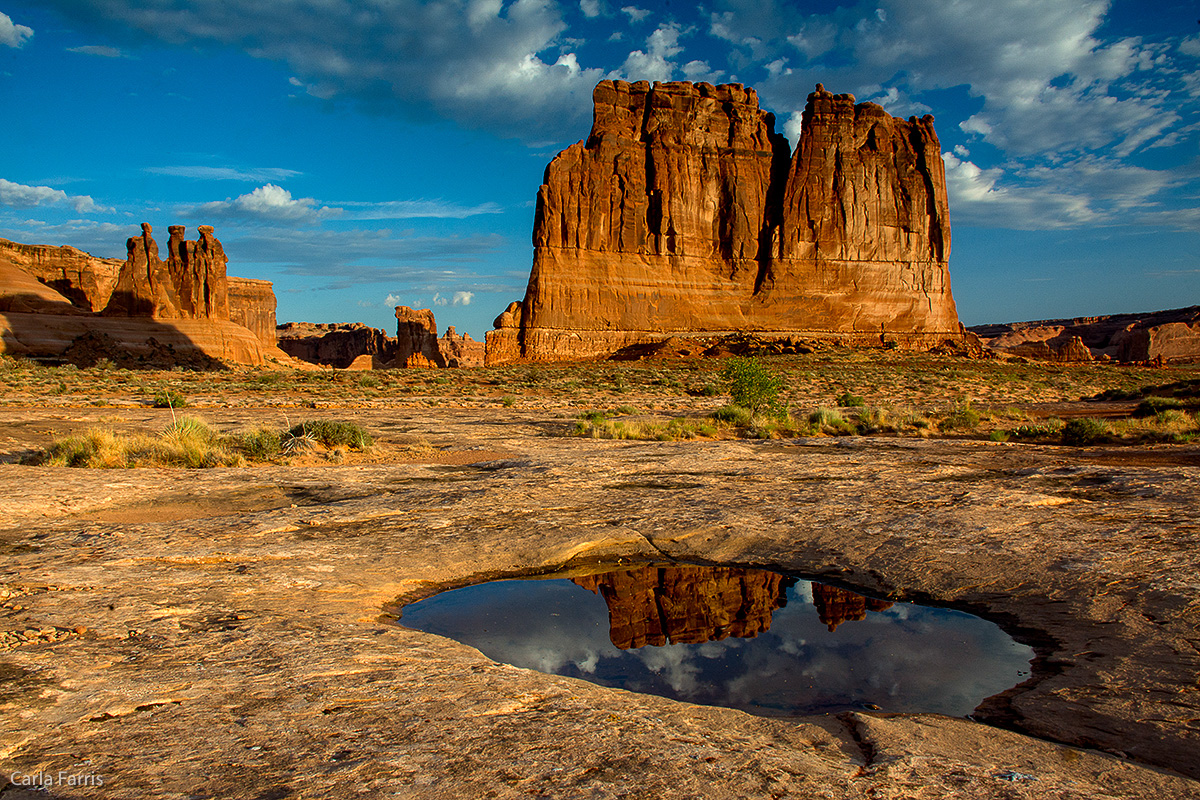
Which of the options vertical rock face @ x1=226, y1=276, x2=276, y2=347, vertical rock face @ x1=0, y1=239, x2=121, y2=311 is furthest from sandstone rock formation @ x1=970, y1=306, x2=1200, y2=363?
vertical rock face @ x1=226, y1=276, x2=276, y2=347

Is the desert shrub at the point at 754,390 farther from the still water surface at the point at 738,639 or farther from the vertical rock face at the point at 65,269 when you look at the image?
the vertical rock face at the point at 65,269

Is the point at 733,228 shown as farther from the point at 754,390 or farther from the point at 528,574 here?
the point at 528,574

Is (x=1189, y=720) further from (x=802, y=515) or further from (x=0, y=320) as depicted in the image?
(x=0, y=320)

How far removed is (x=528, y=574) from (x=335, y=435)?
293 inches

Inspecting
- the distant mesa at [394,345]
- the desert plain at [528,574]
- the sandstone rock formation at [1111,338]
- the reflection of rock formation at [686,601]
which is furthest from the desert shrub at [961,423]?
the distant mesa at [394,345]

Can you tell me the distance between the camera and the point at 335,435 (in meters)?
11.5

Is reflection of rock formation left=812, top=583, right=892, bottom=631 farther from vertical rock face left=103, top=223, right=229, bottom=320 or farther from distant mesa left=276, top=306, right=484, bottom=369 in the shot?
distant mesa left=276, top=306, right=484, bottom=369

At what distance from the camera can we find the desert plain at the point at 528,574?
91.5 inches

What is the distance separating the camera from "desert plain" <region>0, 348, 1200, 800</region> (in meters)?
2.32

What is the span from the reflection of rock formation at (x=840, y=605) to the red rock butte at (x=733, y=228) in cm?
4946

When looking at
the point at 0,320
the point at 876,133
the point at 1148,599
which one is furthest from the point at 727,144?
the point at 1148,599

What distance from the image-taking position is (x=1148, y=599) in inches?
159

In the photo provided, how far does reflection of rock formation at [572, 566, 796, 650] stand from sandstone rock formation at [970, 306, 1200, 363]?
200ft

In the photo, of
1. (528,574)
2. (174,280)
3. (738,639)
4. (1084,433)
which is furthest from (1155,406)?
(174,280)
